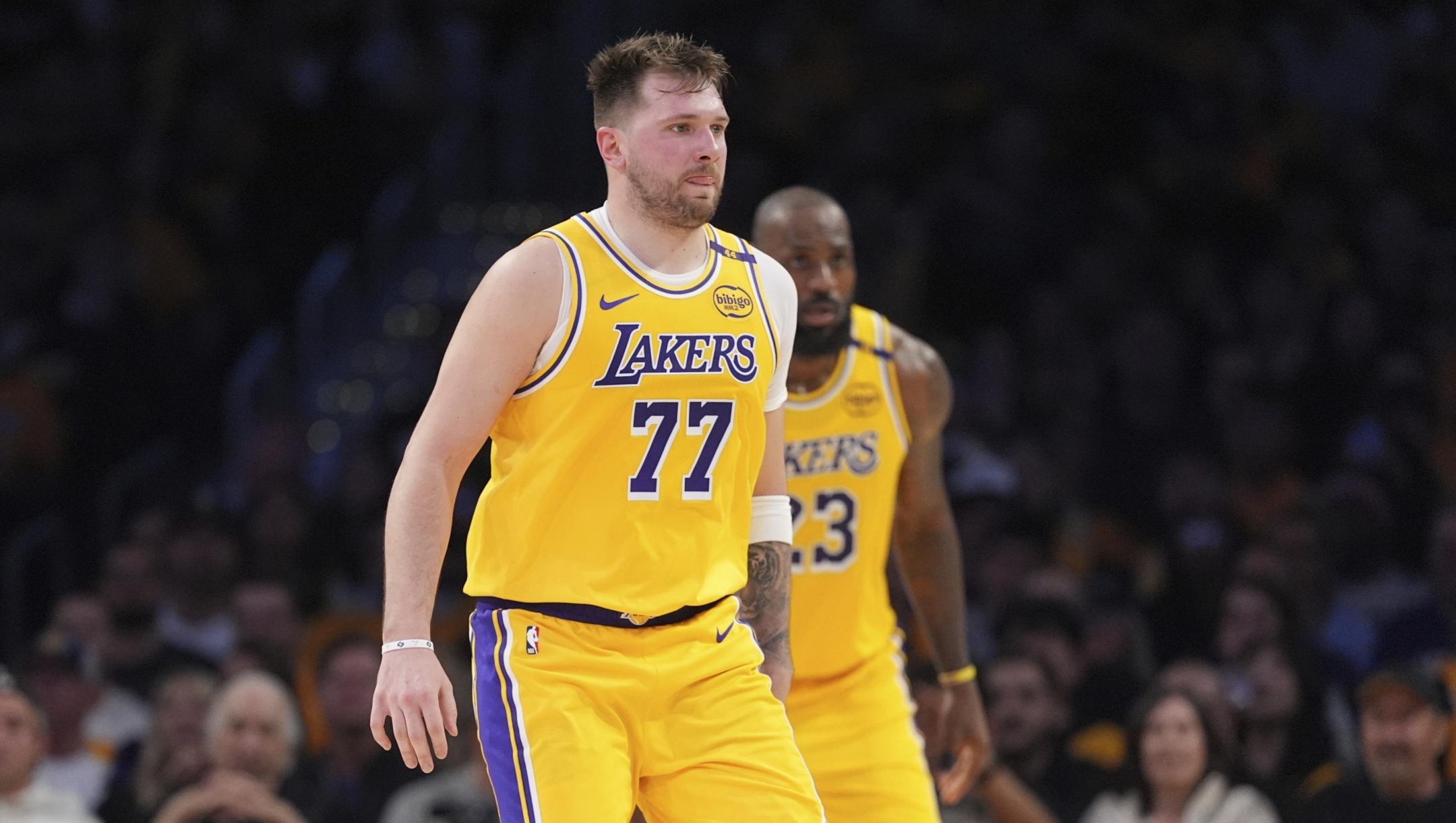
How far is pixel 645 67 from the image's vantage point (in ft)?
14.3

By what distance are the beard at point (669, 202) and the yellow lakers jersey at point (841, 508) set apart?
1534 millimetres

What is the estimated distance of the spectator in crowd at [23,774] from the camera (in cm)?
725

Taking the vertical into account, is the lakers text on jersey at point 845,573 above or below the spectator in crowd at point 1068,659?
above

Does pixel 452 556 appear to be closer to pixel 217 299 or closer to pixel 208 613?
pixel 208 613

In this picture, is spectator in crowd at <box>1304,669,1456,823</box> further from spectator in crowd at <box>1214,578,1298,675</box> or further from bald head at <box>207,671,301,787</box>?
bald head at <box>207,671,301,787</box>

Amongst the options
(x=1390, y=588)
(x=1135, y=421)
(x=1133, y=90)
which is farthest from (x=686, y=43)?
(x=1133, y=90)

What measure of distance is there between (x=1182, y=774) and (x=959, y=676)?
1.51 metres

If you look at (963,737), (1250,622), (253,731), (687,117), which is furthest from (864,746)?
(1250,622)

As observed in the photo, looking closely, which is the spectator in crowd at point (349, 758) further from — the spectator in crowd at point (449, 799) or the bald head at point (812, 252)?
the bald head at point (812, 252)

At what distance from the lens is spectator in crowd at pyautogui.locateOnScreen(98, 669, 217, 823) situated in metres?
7.93

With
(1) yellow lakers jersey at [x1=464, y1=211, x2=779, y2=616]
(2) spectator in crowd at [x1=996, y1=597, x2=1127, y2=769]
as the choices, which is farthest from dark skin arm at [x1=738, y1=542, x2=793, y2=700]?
(2) spectator in crowd at [x1=996, y1=597, x2=1127, y2=769]

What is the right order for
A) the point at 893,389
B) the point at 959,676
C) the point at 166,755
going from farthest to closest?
the point at 166,755
the point at 959,676
the point at 893,389

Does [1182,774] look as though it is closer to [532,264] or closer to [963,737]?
[963,737]

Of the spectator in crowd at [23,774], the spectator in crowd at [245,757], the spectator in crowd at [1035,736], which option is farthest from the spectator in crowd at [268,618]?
the spectator in crowd at [1035,736]
